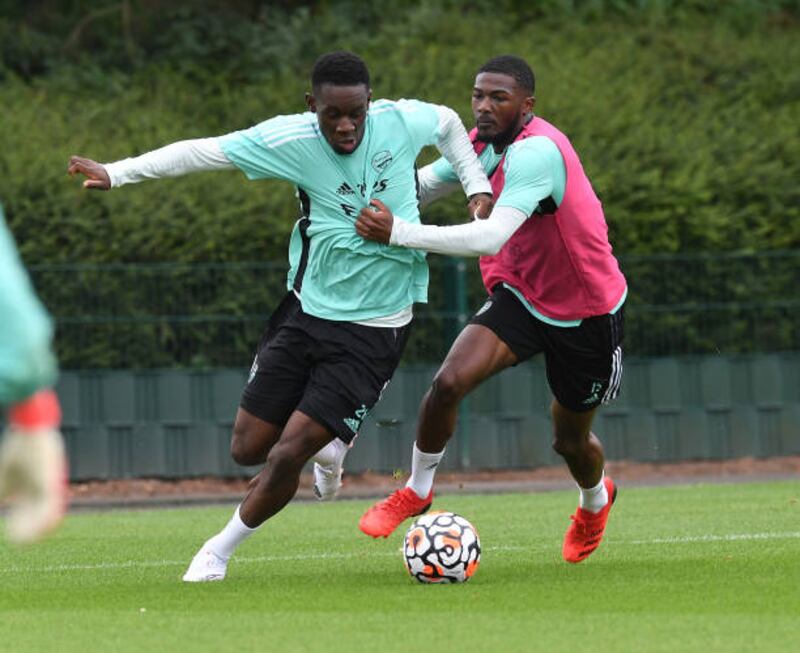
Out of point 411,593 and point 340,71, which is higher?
point 340,71

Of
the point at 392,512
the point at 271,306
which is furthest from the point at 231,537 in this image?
the point at 271,306

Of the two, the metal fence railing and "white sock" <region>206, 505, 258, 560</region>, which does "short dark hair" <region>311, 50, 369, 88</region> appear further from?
the metal fence railing

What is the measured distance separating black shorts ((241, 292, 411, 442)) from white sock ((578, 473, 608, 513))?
4.62ft

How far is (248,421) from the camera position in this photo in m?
9.15

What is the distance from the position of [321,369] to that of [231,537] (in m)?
0.90

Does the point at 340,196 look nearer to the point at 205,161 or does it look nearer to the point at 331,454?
the point at 205,161

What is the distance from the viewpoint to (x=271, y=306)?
18.0 m

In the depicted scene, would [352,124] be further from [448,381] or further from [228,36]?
[228,36]

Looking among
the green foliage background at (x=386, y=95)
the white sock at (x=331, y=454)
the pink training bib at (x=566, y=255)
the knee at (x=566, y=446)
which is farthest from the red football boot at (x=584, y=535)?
the green foliage background at (x=386, y=95)

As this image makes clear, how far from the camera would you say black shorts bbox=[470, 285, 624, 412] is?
9.49 metres

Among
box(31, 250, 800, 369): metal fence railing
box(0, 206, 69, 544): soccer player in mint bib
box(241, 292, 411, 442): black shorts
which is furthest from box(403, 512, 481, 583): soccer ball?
box(31, 250, 800, 369): metal fence railing

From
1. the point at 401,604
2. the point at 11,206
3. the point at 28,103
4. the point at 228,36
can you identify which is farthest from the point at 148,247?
the point at 401,604

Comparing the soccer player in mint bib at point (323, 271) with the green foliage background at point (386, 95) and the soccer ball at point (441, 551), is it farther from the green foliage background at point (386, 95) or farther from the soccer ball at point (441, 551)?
the green foliage background at point (386, 95)

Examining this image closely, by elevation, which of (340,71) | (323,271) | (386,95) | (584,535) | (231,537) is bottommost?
(584,535)
